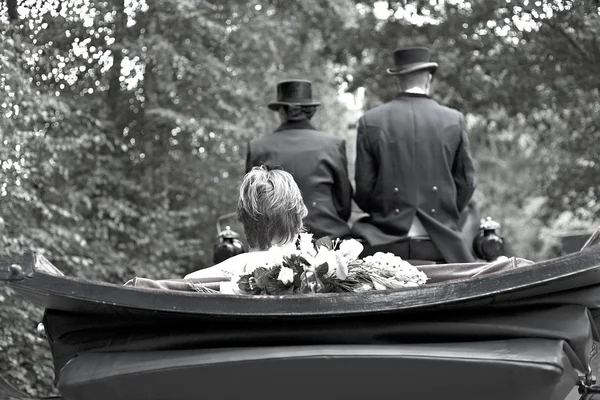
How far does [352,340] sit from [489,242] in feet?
11.2

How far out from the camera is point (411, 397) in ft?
9.75

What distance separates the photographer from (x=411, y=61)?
634 cm

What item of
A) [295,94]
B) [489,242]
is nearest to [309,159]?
[295,94]

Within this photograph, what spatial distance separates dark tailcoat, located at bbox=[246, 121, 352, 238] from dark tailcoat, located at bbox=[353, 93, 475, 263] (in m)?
0.17

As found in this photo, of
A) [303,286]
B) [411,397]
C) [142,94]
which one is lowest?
[411,397]

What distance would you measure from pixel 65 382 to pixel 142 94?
16.8ft

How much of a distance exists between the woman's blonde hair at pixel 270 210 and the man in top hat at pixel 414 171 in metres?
2.22

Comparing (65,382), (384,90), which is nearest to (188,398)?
(65,382)

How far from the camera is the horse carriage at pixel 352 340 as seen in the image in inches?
114

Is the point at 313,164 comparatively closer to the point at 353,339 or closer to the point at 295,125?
the point at 295,125

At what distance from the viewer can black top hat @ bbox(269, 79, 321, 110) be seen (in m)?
6.44

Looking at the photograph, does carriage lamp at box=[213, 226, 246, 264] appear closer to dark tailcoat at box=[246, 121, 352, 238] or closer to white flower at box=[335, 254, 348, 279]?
dark tailcoat at box=[246, 121, 352, 238]

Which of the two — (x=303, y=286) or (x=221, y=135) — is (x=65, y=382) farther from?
(x=221, y=135)

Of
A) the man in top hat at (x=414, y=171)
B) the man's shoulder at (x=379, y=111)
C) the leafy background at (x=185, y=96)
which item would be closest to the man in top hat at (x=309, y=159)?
the man in top hat at (x=414, y=171)
